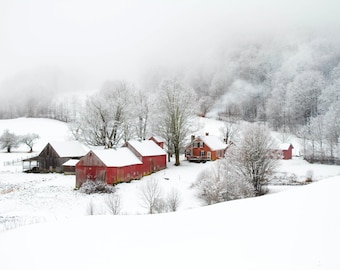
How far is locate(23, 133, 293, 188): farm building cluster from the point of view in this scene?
3247 cm

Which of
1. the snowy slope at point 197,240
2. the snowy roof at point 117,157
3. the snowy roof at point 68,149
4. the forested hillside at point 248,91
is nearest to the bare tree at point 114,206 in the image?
the snowy slope at point 197,240

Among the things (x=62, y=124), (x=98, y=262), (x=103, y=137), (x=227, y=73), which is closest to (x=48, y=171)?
(x=103, y=137)

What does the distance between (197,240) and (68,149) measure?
43.7m

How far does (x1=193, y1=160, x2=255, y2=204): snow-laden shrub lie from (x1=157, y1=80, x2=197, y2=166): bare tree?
17660mm

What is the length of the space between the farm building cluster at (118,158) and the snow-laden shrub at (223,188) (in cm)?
795

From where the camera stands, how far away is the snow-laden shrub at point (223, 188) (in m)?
23.9

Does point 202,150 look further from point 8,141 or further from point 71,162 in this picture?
point 8,141

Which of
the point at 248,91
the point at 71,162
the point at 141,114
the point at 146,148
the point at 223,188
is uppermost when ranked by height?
the point at 248,91

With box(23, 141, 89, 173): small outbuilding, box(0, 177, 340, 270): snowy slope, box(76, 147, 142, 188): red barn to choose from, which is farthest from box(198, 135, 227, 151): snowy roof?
box(0, 177, 340, 270): snowy slope

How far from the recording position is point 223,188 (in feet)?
80.7

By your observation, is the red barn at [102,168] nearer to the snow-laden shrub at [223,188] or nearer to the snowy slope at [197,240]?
the snow-laden shrub at [223,188]

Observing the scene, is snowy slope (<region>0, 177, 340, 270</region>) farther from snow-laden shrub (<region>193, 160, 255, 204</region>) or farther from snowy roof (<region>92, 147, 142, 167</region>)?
snowy roof (<region>92, 147, 142, 167</region>)

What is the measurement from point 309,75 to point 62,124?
74.9m

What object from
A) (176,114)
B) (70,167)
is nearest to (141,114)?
(176,114)
